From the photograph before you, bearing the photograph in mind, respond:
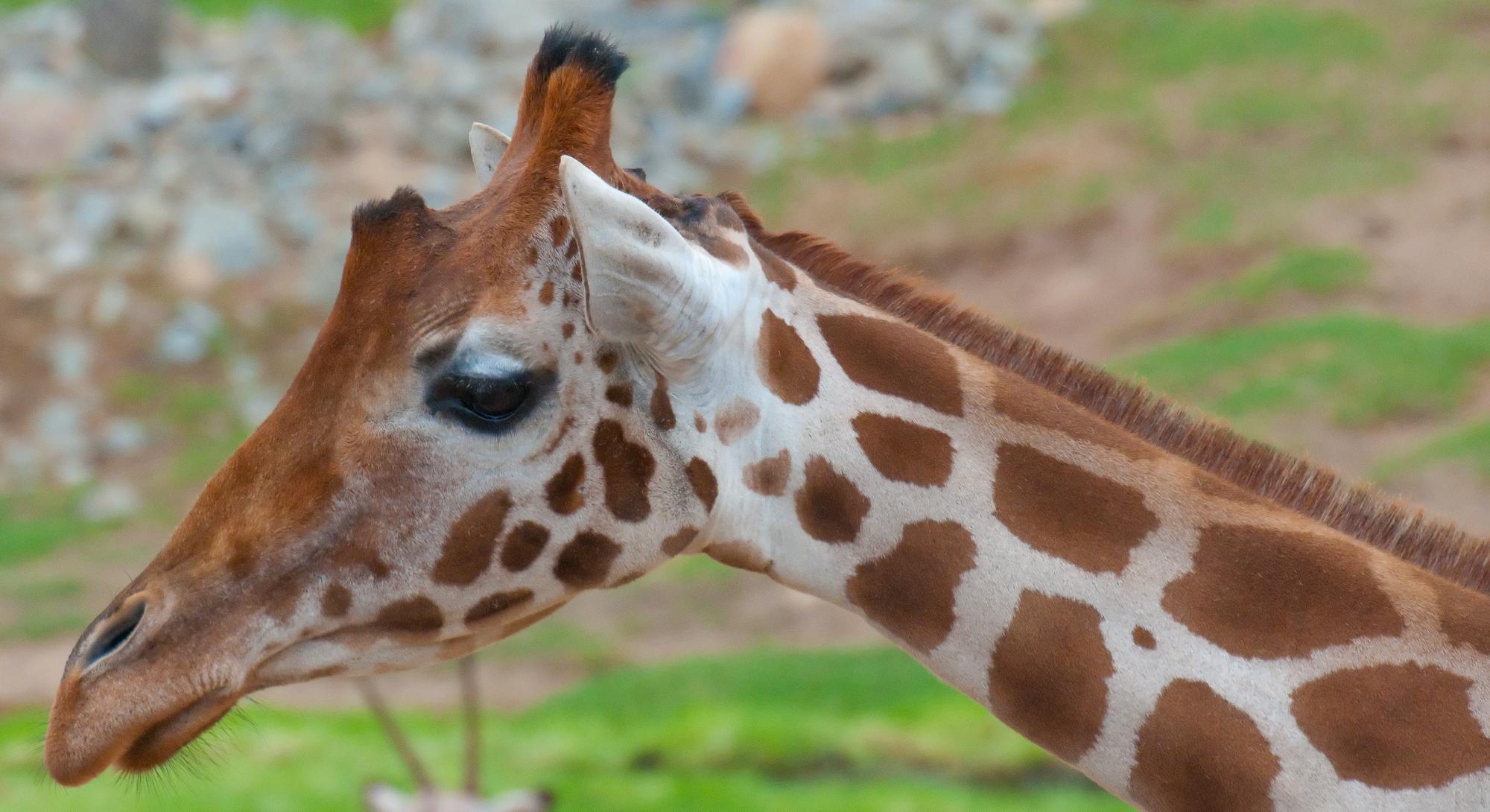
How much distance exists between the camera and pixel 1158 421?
299 cm

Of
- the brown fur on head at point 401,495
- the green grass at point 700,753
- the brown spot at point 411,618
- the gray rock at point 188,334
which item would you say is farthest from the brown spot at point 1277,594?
the gray rock at point 188,334

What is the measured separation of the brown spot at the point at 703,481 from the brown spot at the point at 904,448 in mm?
306

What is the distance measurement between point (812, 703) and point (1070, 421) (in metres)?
7.27

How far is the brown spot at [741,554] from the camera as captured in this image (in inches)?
117

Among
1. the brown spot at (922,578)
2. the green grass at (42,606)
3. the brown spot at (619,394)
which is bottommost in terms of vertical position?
the green grass at (42,606)

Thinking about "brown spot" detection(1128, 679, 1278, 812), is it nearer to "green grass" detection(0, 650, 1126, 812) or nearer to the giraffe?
the giraffe

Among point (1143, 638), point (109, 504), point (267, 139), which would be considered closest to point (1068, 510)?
point (1143, 638)

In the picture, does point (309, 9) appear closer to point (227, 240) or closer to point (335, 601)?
point (227, 240)

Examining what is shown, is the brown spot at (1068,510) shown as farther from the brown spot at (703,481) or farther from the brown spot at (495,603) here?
the brown spot at (495,603)

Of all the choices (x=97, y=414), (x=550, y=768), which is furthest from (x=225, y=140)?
(x=550, y=768)

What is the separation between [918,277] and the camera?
325 cm

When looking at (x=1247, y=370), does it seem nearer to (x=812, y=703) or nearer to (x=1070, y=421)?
(x=812, y=703)

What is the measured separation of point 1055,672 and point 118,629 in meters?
1.78

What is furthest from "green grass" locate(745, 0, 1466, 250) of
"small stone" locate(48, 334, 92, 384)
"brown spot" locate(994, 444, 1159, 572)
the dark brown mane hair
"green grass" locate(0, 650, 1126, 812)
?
"brown spot" locate(994, 444, 1159, 572)
